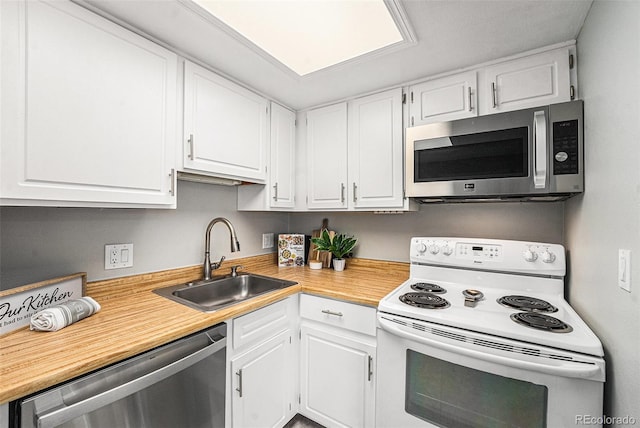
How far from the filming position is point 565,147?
125cm

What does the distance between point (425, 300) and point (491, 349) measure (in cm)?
33

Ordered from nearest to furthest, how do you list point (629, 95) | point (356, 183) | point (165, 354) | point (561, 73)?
point (629, 95), point (165, 354), point (561, 73), point (356, 183)

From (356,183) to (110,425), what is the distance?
162 centimetres

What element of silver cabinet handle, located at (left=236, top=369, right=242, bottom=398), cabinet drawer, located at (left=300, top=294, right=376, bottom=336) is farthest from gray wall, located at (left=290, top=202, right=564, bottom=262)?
silver cabinet handle, located at (left=236, top=369, right=242, bottom=398)

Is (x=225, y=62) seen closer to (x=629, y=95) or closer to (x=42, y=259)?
(x=42, y=259)

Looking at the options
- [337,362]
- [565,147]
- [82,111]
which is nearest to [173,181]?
[82,111]

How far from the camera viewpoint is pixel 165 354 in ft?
3.33

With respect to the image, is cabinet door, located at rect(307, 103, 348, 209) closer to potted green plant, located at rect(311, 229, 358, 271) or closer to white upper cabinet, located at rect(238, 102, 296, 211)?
white upper cabinet, located at rect(238, 102, 296, 211)

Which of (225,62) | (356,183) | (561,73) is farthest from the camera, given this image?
(356,183)

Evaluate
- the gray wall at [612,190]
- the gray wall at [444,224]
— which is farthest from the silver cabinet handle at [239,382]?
the gray wall at [612,190]

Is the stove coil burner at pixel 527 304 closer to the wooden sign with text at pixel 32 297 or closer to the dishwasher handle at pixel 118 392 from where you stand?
the dishwasher handle at pixel 118 392

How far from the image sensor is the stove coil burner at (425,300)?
1253 mm

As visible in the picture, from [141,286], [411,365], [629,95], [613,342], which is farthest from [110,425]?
[629,95]

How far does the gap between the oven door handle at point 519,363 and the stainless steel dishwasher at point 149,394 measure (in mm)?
800
